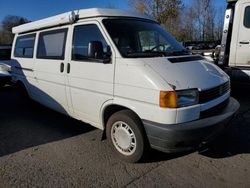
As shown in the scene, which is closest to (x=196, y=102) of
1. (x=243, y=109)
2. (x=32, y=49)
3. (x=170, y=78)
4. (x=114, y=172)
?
(x=170, y=78)

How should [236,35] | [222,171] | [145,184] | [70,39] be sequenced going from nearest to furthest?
1. [145,184]
2. [222,171]
3. [70,39]
4. [236,35]

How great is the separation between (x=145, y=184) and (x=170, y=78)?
1350 millimetres

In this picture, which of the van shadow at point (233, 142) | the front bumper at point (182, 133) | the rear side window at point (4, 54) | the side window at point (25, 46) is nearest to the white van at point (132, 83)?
the front bumper at point (182, 133)

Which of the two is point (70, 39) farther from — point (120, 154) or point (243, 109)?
point (243, 109)

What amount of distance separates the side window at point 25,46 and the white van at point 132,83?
74 centimetres

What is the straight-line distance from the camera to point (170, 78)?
3.25 metres

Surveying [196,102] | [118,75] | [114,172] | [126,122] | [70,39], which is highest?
[70,39]

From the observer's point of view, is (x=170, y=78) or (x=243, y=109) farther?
(x=243, y=109)

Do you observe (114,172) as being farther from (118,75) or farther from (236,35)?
(236,35)

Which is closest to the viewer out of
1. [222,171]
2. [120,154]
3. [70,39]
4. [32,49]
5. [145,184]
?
[145,184]

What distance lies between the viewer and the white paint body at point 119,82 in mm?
3223

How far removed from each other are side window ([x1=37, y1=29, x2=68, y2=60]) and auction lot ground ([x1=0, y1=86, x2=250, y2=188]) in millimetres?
1456

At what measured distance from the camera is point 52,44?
4.91 metres

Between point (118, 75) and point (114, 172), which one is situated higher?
point (118, 75)
